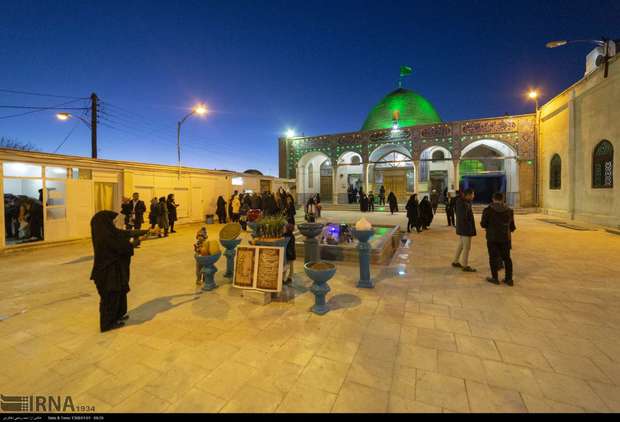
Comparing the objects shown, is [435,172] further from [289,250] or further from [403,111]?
[289,250]

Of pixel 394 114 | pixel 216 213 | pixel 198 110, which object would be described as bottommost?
pixel 216 213

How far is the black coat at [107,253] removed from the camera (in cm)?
342

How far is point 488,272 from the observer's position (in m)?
5.63

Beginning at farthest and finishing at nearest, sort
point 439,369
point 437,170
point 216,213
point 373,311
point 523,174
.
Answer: point 437,170
point 523,174
point 216,213
point 373,311
point 439,369

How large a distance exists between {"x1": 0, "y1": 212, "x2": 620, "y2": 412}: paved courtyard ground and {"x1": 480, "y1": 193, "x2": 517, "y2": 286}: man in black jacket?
1.26 ft

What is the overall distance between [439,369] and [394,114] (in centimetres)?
2459

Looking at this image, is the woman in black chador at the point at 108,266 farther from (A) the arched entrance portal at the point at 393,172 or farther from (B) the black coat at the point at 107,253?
(A) the arched entrance portal at the point at 393,172

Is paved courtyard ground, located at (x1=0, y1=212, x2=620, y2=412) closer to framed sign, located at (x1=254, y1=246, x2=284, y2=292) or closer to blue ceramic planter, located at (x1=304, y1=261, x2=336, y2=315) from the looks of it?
blue ceramic planter, located at (x1=304, y1=261, x2=336, y2=315)

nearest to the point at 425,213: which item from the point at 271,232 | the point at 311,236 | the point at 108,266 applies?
the point at 311,236

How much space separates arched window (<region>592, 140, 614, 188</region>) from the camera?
11.4 m

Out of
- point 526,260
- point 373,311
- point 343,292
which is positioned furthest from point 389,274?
point 526,260
